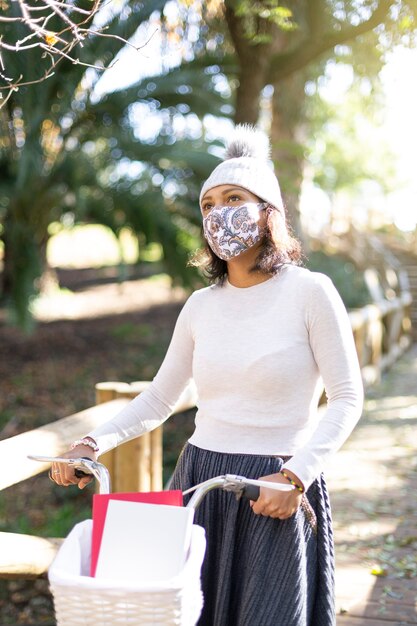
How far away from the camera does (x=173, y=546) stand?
5.94 ft

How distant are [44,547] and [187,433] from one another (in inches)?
220

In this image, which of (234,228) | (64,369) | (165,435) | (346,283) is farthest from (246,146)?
(346,283)

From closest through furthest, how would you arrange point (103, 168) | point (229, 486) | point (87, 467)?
point (229, 486), point (87, 467), point (103, 168)

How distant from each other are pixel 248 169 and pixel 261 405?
2.27 feet

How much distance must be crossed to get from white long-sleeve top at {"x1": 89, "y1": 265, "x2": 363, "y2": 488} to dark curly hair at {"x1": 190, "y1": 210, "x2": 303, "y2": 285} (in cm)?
4

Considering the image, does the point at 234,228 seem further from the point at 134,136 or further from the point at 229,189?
the point at 134,136

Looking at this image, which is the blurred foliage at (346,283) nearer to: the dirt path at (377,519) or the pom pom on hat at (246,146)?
the dirt path at (377,519)

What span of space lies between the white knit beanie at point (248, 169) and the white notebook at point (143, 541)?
0.99 m

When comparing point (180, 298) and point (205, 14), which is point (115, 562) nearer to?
point (205, 14)

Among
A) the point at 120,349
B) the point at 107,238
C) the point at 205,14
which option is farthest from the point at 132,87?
the point at 107,238

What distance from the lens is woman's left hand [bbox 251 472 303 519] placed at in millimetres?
2006

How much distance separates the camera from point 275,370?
7.29ft

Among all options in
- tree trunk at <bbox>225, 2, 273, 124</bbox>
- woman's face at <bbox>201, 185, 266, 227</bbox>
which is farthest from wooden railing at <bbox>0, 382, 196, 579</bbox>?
tree trunk at <bbox>225, 2, 273, 124</bbox>

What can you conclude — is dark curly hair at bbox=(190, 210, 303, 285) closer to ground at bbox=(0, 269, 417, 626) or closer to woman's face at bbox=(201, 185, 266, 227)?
woman's face at bbox=(201, 185, 266, 227)
